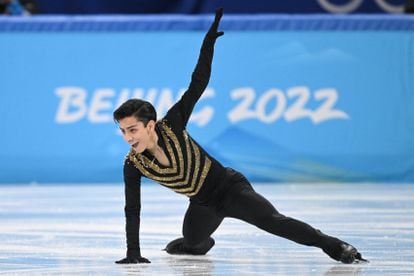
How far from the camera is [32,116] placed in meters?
10.6

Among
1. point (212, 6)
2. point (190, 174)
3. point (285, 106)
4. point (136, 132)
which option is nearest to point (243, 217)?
point (190, 174)

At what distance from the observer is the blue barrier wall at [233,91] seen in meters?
10.5

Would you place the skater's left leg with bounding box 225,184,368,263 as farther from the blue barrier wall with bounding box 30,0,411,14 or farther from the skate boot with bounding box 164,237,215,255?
the blue barrier wall with bounding box 30,0,411,14

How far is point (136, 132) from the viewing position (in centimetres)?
504

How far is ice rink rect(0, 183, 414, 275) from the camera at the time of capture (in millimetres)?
5066

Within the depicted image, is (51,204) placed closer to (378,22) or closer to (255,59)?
(255,59)

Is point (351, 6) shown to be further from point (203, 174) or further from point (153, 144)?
point (153, 144)

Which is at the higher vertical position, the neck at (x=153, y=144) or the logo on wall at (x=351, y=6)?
the logo on wall at (x=351, y=6)

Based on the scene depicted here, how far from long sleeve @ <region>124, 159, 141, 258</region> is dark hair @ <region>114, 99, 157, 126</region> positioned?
1.03 feet

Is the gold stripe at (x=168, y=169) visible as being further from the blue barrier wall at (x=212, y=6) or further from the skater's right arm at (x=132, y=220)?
the blue barrier wall at (x=212, y=6)

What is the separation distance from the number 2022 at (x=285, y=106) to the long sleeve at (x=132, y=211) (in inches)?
208

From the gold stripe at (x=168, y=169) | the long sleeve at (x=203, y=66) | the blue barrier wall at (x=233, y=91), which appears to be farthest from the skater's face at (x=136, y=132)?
the blue barrier wall at (x=233, y=91)

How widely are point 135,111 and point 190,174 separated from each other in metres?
0.49

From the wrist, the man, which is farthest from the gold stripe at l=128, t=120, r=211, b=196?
the wrist
